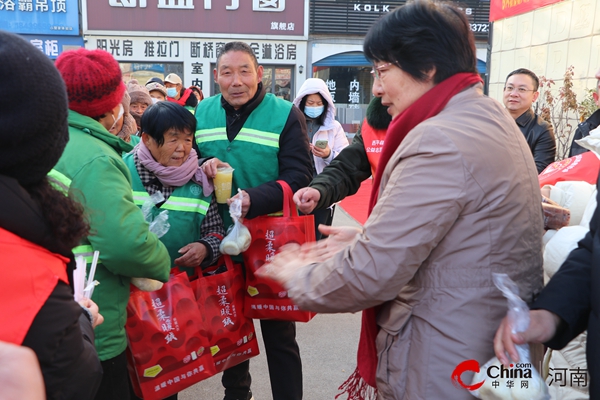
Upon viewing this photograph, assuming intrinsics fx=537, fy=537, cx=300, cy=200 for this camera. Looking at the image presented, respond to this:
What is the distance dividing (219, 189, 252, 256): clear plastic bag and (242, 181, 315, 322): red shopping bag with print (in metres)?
0.09

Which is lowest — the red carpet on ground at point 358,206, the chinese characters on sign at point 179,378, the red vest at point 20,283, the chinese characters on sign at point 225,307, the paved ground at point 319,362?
the red carpet on ground at point 358,206

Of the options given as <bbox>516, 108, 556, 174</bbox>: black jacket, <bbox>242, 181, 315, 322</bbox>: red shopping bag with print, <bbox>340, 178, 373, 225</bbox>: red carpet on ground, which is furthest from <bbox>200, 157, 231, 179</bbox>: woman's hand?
<bbox>340, 178, 373, 225</bbox>: red carpet on ground

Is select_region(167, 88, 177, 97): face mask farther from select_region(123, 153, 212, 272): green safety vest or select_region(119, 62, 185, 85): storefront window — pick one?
select_region(119, 62, 185, 85): storefront window

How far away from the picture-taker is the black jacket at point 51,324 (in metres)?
1.03

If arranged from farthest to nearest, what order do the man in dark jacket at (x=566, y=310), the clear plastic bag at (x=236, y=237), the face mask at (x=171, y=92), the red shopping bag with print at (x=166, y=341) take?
the face mask at (x=171, y=92), the clear plastic bag at (x=236, y=237), the red shopping bag with print at (x=166, y=341), the man in dark jacket at (x=566, y=310)

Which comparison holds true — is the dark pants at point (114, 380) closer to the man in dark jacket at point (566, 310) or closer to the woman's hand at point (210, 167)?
the woman's hand at point (210, 167)

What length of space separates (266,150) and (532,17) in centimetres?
703


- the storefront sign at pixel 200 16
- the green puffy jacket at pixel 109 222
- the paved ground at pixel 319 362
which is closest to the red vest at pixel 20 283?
the green puffy jacket at pixel 109 222

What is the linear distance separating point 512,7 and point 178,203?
795 cm

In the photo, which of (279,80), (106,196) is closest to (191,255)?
(106,196)

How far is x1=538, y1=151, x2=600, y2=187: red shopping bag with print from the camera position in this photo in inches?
101

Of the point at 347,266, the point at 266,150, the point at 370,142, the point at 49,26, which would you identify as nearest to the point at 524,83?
the point at 370,142

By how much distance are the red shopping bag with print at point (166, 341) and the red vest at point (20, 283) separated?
1.33 meters

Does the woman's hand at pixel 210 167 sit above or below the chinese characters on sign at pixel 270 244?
above
